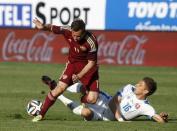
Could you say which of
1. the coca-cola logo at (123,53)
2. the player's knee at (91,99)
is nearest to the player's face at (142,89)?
the player's knee at (91,99)

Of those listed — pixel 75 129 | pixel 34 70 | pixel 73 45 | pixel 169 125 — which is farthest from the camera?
pixel 34 70

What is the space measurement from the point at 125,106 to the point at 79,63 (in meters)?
1.28

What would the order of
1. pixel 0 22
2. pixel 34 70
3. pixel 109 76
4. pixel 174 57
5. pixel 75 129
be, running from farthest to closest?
pixel 0 22, pixel 174 57, pixel 34 70, pixel 109 76, pixel 75 129

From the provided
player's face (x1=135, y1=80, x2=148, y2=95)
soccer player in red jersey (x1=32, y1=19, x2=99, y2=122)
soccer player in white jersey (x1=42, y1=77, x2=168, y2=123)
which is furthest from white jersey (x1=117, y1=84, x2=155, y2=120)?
soccer player in red jersey (x1=32, y1=19, x2=99, y2=122)

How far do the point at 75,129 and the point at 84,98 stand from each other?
2216 millimetres

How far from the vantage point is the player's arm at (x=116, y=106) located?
12.0 meters

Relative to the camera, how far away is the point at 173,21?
33594mm

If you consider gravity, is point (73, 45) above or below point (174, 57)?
above

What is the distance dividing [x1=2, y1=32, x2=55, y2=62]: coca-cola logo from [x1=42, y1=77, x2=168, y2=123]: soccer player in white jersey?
14446mm

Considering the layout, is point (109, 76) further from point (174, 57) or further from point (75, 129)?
point (75, 129)

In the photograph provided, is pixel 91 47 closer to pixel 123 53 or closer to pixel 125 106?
pixel 125 106

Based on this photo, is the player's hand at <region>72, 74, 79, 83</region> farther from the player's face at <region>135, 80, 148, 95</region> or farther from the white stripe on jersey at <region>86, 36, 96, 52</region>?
the player's face at <region>135, 80, 148, 95</region>

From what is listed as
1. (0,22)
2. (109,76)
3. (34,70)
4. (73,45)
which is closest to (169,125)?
(73,45)

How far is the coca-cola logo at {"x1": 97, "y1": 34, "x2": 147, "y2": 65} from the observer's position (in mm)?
26797
